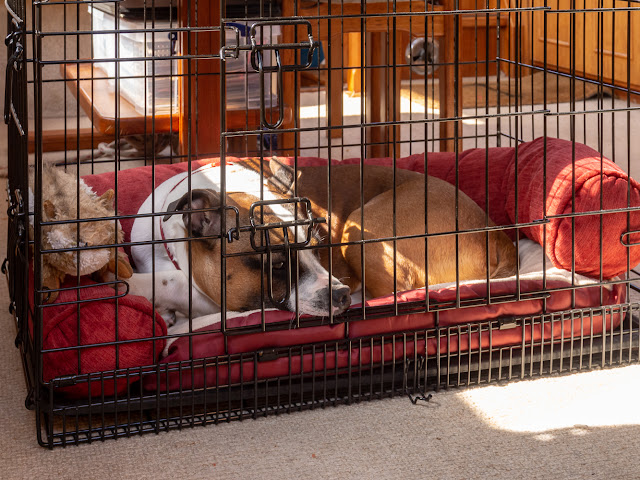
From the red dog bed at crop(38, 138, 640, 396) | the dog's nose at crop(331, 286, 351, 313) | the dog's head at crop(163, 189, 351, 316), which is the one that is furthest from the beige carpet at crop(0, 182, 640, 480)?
the dog's head at crop(163, 189, 351, 316)

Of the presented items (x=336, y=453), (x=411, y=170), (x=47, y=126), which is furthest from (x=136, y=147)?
(x=336, y=453)

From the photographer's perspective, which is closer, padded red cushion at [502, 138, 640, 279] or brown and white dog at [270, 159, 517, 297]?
padded red cushion at [502, 138, 640, 279]

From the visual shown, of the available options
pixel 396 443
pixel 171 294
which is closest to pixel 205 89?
pixel 171 294

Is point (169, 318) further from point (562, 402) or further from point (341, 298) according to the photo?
point (562, 402)

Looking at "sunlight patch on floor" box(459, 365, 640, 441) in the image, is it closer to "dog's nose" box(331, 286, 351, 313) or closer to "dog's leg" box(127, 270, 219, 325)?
"dog's nose" box(331, 286, 351, 313)

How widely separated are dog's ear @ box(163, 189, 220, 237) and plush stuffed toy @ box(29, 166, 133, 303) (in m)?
0.15

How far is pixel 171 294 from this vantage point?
81.4 inches

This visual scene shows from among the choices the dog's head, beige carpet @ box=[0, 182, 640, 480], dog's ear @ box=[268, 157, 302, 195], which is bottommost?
beige carpet @ box=[0, 182, 640, 480]

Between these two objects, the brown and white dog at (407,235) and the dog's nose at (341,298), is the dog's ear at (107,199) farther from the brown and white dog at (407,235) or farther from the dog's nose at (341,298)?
the dog's nose at (341,298)

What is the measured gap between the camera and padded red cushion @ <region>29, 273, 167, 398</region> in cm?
168

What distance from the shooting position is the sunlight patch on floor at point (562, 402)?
1740mm

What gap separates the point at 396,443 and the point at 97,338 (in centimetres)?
63

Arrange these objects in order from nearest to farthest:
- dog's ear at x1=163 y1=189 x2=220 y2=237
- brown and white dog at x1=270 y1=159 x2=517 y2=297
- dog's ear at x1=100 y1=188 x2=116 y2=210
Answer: dog's ear at x1=163 y1=189 x2=220 y2=237
dog's ear at x1=100 y1=188 x2=116 y2=210
brown and white dog at x1=270 y1=159 x2=517 y2=297

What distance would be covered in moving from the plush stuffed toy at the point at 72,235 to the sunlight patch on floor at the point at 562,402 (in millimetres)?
848
